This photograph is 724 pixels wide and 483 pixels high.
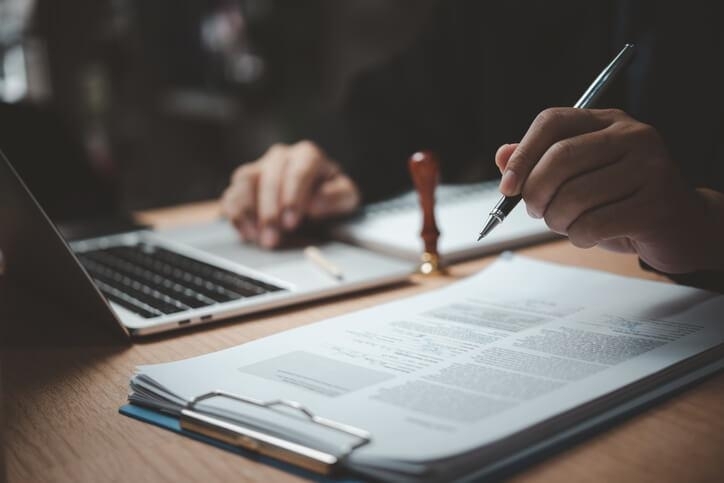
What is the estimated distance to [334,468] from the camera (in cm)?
39

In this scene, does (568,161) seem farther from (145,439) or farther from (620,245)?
(145,439)

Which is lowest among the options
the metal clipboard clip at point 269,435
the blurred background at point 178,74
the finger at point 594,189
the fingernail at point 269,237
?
the metal clipboard clip at point 269,435

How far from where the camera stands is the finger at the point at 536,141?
0.56 metres

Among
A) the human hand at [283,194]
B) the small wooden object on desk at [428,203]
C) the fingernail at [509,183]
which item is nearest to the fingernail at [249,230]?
the human hand at [283,194]

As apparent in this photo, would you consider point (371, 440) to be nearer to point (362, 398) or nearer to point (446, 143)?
point (362, 398)

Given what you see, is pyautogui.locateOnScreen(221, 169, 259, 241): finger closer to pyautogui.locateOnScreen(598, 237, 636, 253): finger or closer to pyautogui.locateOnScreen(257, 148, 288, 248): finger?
Result: pyautogui.locateOnScreen(257, 148, 288, 248): finger

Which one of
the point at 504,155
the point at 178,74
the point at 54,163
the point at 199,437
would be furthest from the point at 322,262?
the point at 178,74

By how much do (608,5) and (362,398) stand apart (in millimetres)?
847

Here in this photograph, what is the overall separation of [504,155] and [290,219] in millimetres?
431

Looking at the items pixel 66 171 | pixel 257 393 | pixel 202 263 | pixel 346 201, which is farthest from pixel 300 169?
pixel 66 171

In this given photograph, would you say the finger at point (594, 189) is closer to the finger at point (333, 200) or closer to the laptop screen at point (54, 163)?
the finger at point (333, 200)

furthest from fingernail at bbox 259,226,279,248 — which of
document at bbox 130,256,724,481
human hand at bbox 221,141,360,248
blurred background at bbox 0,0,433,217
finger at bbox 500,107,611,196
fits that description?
blurred background at bbox 0,0,433,217

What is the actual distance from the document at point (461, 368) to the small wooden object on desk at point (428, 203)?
0.14m

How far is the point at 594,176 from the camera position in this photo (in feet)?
1.84
